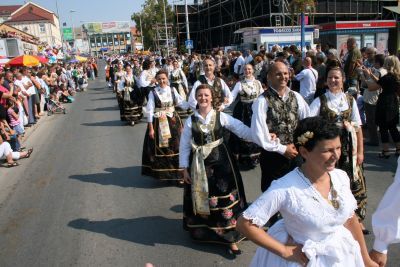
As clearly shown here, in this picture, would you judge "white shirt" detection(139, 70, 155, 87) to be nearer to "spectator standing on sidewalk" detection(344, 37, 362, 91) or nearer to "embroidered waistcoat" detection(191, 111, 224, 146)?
"spectator standing on sidewalk" detection(344, 37, 362, 91)

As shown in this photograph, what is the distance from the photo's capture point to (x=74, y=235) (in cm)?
488

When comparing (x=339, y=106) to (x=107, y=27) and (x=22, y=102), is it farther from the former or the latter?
(x=107, y=27)

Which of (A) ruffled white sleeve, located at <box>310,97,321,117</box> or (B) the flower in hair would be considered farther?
(A) ruffled white sleeve, located at <box>310,97,321,117</box>

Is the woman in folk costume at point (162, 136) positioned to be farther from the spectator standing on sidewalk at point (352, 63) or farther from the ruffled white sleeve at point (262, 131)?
the spectator standing on sidewalk at point (352, 63)

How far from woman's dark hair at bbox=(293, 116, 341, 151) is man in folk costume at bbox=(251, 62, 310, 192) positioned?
1.55 metres

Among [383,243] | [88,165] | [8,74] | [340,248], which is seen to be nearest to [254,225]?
[340,248]

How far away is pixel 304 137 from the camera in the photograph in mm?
2182

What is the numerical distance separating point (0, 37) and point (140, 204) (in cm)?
2914

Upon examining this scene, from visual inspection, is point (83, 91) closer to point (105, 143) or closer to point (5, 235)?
point (105, 143)

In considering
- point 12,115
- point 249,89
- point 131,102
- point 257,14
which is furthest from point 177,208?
point 257,14

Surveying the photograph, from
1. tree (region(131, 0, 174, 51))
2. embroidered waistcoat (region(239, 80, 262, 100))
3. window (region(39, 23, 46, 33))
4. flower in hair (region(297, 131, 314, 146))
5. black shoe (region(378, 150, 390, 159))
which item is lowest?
black shoe (region(378, 150, 390, 159))

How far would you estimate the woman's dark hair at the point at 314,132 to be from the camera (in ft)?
7.00

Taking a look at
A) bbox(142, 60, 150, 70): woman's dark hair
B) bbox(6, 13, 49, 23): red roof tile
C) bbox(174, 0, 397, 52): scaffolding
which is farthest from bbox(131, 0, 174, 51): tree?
bbox(6, 13, 49, 23): red roof tile

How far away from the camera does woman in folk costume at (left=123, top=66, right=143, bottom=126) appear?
1195 cm
